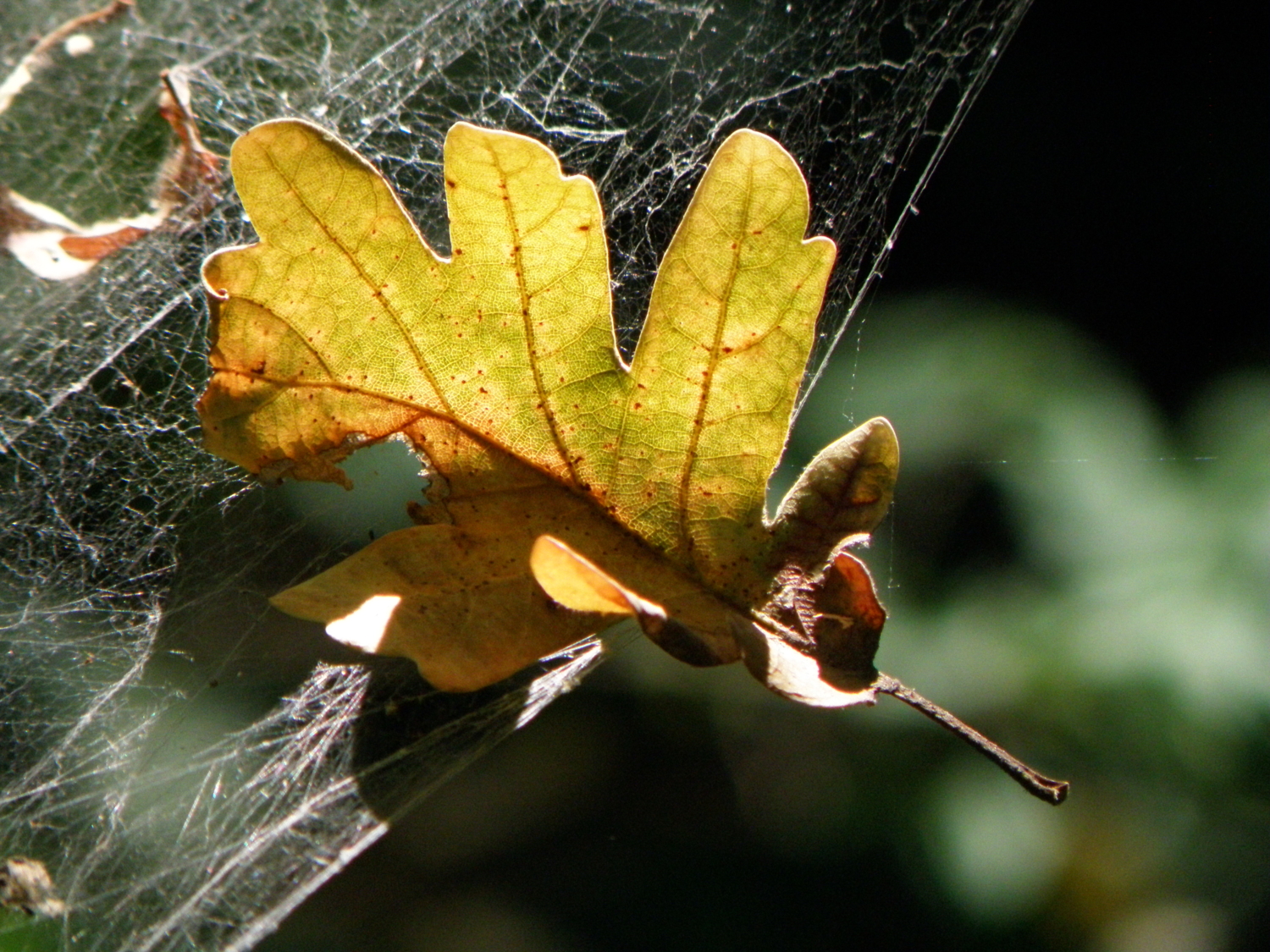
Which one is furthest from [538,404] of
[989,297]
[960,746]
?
[989,297]

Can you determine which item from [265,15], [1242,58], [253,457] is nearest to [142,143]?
[265,15]

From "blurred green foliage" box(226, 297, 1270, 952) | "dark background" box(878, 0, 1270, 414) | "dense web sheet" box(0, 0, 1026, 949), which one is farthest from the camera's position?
"dark background" box(878, 0, 1270, 414)

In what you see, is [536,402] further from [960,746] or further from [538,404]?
[960,746]

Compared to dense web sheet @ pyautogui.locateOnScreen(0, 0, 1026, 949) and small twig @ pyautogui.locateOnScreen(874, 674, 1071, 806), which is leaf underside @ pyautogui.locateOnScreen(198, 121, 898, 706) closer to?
small twig @ pyautogui.locateOnScreen(874, 674, 1071, 806)

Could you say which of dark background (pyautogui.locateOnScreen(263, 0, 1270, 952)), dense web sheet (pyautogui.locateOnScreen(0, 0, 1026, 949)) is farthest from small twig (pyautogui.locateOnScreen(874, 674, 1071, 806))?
dark background (pyautogui.locateOnScreen(263, 0, 1270, 952))

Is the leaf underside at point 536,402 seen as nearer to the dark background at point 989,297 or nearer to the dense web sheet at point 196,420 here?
the dense web sheet at point 196,420

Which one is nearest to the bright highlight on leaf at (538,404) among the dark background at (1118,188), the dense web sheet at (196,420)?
the dense web sheet at (196,420)

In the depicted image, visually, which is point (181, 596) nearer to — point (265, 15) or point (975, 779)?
point (265, 15)
